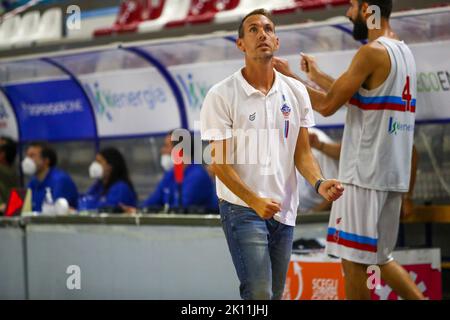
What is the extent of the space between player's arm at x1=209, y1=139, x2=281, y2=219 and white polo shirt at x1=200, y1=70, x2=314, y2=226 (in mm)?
50

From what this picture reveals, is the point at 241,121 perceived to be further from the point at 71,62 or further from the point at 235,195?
the point at 71,62

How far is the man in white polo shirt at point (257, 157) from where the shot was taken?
4.25 meters

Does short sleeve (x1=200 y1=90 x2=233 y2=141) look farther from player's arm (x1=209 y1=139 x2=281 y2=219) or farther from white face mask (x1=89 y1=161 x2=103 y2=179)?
white face mask (x1=89 y1=161 x2=103 y2=179)

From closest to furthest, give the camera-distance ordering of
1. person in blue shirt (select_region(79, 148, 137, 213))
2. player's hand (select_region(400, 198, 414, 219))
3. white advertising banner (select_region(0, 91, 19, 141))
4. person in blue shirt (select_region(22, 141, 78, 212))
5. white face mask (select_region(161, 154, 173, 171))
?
player's hand (select_region(400, 198, 414, 219)) < white face mask (select_region(161, 154, 173, 171)) < person in blue shirt (select_region(79, 148, 137, 213)) < person in blue shirt (select_region(22, 141, 78, 212)) < white advertising banner (select_region(0, 91, 19, 141))

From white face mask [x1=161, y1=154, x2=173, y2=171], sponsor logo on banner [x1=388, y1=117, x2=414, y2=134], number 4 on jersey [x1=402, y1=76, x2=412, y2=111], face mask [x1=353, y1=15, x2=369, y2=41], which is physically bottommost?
white face mask [x1=161, y1=154, x2=173, y2=171]

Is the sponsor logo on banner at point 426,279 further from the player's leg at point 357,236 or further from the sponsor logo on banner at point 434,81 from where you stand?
the sponsor logo on banner at point 434,81

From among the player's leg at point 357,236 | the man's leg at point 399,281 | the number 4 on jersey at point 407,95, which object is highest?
the number 4 on jersey at point 407,95

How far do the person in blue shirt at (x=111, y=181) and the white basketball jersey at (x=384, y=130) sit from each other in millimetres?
4210

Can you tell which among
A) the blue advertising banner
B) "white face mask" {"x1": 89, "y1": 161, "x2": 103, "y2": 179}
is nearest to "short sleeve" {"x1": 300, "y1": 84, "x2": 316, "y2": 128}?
"white face mask" {"x1": 89, "y1": 161, "x2": 103, "y2": 179}

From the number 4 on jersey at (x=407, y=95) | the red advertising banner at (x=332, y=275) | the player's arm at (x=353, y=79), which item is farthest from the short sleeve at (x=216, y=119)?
the red advertising banner at (x=332, y=275)

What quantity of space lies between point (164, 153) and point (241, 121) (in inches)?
183

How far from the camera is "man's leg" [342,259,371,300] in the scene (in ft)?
17.1

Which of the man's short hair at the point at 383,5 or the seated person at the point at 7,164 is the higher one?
the man's short hair at the point at 383,5

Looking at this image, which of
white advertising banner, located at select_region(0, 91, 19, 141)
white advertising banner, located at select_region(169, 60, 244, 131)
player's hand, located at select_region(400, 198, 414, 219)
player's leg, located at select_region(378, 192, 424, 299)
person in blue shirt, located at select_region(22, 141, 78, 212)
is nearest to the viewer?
player's leg, located at select_region(378, 192, 424, 299)
